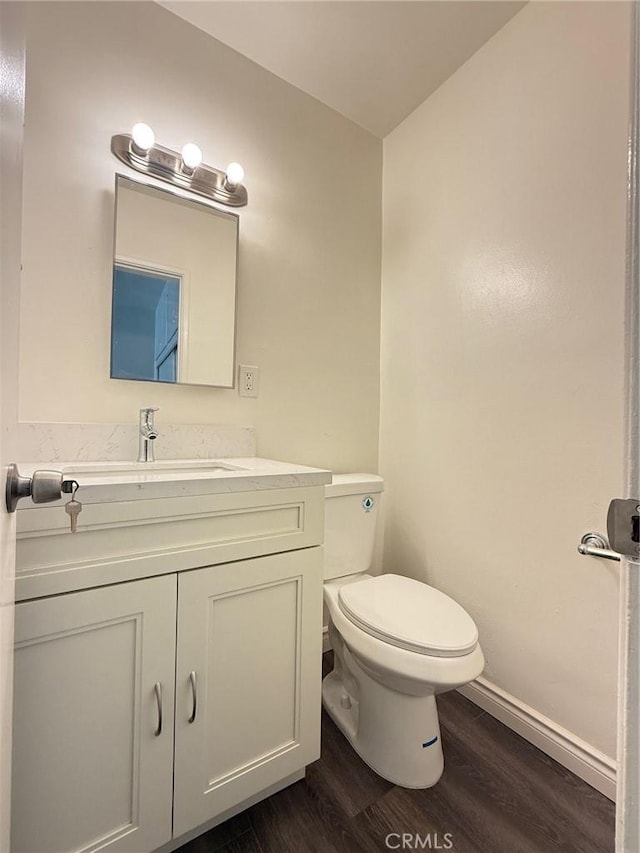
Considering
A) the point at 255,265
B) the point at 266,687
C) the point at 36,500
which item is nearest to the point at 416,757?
the point at 266,687

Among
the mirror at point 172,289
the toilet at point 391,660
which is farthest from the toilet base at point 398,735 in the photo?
the mirror at point 172,289

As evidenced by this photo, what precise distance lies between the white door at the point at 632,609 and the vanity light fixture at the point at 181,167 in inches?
50.4

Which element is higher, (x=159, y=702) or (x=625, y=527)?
(x=625, y=527)

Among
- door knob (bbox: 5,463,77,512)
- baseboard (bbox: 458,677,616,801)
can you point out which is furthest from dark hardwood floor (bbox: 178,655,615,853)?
door knob (bbox: 5,463,77,512)

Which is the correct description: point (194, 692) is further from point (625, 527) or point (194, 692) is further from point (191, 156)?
point (191, 156)

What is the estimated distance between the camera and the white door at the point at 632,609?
0.38 m

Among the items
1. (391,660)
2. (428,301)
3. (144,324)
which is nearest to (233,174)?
(144,324)

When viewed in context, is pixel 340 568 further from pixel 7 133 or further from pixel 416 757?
pixel 7 133

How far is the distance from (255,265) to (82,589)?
1254mm

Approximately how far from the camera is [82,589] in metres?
0.75

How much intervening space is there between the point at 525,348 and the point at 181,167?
4.37 feet

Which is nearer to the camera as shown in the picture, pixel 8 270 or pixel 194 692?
pixel 8 270

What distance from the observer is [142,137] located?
1236 mm

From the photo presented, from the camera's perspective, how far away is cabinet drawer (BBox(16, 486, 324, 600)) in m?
0.71
